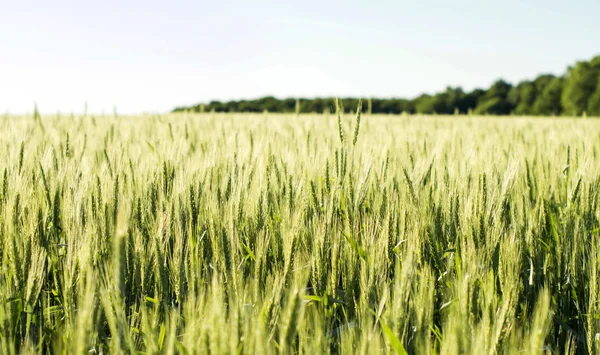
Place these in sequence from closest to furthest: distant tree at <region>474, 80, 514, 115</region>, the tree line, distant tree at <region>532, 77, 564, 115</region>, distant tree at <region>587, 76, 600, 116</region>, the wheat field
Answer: the wheat field, distant tree at <region>587, 76, 600, 116</region>, the tree line, distant tree at <region>532, 77, 564, 115</region>, distant tree at <region>474, 80, 514, 115</region>

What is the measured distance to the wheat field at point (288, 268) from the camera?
777mm

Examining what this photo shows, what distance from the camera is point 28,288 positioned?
0.93m

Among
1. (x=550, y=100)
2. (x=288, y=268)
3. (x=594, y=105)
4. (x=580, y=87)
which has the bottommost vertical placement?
(x=288, y=268)

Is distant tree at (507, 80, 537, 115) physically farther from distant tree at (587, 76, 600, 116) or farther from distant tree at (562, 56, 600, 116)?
distant tree at (587, 76, 600, 116)

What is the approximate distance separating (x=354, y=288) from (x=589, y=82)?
147 feet

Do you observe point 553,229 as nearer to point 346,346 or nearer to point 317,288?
point 317,288

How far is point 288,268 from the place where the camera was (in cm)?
98

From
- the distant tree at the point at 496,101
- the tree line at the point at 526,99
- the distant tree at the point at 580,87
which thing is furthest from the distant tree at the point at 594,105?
the distant tree at the point at 496,101

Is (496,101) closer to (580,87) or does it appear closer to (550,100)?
(550,100)

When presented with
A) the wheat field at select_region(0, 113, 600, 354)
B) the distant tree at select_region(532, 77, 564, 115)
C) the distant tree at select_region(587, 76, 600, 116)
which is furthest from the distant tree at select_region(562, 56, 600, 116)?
the wheat field at select_region(0, 113, 600, 354)

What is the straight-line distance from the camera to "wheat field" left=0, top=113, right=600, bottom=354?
78 cm

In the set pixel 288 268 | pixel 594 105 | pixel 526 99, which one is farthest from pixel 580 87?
pixel 288 268

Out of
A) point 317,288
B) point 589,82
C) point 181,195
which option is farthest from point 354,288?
point 589,82

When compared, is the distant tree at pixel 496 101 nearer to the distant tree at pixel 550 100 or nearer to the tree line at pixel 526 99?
the tree line at pixel 526 99
